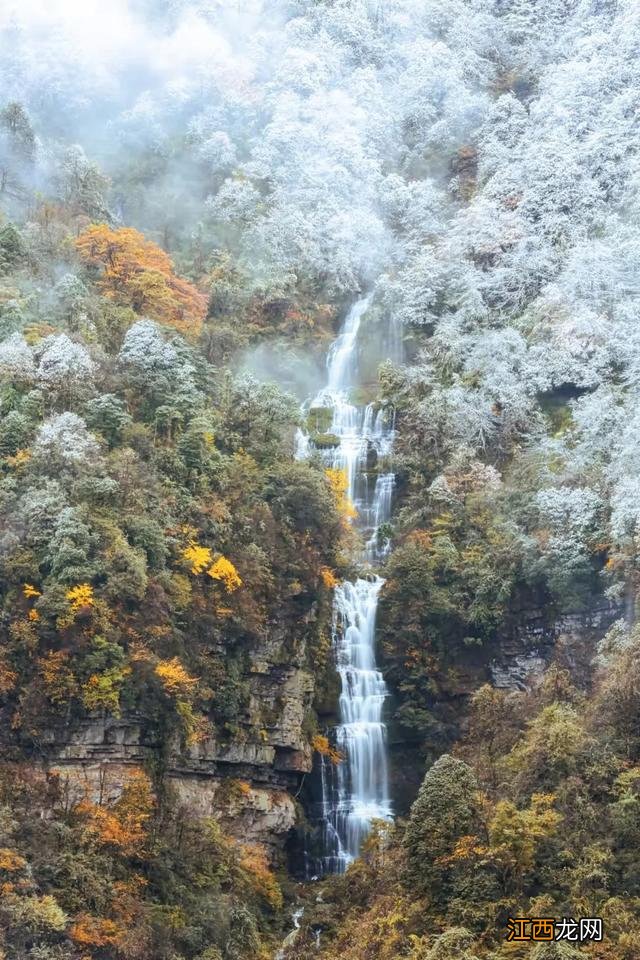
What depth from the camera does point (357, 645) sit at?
1416 inches

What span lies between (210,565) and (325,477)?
6484 millimetres

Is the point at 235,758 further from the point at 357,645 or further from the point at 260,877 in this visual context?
the point at 357,645

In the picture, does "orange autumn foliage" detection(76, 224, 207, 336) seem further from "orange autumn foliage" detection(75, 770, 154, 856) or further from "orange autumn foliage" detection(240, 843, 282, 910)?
"orange autumn foliage" detection(240, 843, 282, 910)

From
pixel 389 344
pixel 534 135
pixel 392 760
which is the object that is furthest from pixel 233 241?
pixel 392 760

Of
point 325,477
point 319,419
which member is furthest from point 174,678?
point 319,419

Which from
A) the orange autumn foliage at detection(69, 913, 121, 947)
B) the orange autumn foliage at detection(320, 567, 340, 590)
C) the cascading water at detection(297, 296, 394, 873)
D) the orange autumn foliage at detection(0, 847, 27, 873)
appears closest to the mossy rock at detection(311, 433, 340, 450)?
the cascading water at detection(297, 296, 394, 873)

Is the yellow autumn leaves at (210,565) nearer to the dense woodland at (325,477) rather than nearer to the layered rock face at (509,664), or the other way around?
the dense woodland at (325,477)

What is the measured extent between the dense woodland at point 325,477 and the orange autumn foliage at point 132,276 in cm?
17

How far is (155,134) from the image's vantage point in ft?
215

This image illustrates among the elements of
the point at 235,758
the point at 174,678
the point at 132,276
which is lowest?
the point at 235,758

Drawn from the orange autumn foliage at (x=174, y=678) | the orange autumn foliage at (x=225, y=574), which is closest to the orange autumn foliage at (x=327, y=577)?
the orange autumn foliage at (x=225, y=574)

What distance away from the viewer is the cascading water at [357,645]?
32094 mm

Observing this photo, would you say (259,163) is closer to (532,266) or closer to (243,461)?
(532,266)

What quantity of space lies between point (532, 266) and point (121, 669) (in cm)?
3043
